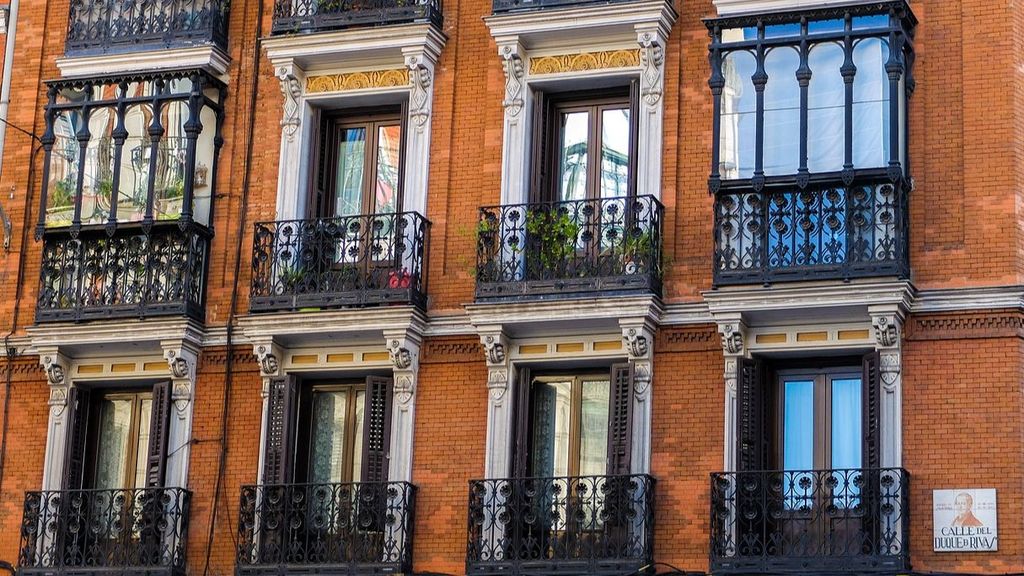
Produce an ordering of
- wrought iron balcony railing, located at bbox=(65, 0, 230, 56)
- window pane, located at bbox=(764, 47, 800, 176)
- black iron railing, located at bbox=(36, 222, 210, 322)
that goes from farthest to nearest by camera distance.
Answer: wrought iron balcony railing, located at bbox=(65, 0, 230, 56), black iron railing, located at bbox=(36, 222, 210, 322), window pane, located at bbox=(764, 47, 800, 176)

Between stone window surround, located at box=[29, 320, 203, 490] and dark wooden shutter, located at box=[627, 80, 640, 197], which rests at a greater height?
dark wooden shutter, located at box=[627, 80, 640, 197]

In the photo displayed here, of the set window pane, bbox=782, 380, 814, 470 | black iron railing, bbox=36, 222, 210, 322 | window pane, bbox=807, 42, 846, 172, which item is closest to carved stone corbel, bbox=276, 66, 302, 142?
black iron railing, bbox=36, 222, 210, 322

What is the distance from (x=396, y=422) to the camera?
24.7 metres

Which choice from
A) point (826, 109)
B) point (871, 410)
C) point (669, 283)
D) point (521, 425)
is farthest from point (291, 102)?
point (871, 410)

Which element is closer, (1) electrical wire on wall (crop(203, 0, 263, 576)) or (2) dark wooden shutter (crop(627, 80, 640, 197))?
(2) dark wooden shutter (crop(627, 80, 640, 197))

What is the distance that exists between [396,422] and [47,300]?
4.78m

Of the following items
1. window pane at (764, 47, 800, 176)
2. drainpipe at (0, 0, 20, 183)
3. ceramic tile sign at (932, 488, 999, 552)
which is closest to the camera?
ceramic tile sign at (932, 488, 999, 552)

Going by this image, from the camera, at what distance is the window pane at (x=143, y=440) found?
84.9 feet

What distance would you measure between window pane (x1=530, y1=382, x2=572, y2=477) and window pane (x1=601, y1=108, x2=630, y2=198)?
2.39 metres

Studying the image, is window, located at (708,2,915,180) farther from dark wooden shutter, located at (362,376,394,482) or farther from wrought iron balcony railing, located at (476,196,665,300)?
dark wooden shutter, located at (362,376,394,482)

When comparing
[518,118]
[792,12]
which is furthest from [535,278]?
[792,12]

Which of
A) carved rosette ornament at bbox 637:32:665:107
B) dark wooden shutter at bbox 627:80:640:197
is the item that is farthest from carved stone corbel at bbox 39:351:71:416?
carved rosette ornament at bbox 637:32:665:107

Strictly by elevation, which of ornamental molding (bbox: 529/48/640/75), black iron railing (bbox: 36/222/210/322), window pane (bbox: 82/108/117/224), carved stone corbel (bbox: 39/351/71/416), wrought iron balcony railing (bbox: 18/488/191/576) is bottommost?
wrought iron balcony railing (bbox: 18/488/191/576)

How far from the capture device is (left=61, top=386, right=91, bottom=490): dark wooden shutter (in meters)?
25.9
